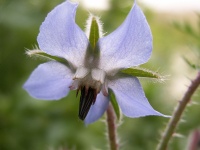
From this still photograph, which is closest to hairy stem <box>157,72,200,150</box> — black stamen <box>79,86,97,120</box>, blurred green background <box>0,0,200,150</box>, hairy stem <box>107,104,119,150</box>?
hairy stem <box>107,104,119,150</box>

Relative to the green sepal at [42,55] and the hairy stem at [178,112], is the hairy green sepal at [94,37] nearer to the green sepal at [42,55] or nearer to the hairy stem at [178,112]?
the green sepal at [42,55]

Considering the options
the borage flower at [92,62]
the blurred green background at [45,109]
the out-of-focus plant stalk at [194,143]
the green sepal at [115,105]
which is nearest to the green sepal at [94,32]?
the borage flower at [92,62]

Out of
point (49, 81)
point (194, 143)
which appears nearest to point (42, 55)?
point (49, 81)

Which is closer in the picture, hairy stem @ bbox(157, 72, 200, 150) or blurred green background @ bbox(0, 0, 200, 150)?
hairy stem @ bbox(157, 72, 200, 150)

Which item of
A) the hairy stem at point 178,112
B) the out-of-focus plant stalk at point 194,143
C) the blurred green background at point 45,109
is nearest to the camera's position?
the hairy stem at point 178,112

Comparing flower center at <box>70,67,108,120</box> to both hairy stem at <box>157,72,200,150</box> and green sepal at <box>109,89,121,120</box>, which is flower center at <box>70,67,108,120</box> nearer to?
green sepal at <box>109,89,121,120</box>
